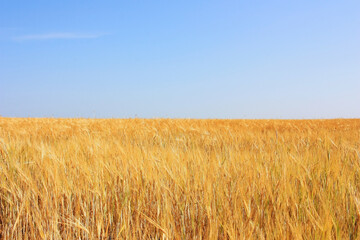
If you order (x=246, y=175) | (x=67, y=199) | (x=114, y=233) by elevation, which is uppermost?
(x=246, y=175)

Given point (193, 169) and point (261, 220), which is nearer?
point (261, 220)

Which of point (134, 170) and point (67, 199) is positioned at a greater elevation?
point (134, 170)

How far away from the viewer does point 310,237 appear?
100 centimetres

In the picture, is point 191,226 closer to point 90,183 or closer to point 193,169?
point 193,169

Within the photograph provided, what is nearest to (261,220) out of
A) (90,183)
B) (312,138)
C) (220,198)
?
(220,198)

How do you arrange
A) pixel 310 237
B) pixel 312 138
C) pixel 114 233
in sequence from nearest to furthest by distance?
pixel 310 237 → pixel 114 233 → pixel 312 138

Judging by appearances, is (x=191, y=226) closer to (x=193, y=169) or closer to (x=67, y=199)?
(x=193, y=169)

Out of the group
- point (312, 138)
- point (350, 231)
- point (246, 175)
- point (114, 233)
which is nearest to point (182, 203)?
point (114, 233)

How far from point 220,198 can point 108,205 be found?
0.55 m

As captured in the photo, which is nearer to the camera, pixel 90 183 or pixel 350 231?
pixel 350 231

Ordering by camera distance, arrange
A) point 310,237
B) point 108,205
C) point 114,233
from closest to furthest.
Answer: point 310,237
point 114,233
point 108,205

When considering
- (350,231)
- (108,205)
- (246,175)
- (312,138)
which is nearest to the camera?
(350,231)

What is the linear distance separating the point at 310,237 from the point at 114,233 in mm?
809

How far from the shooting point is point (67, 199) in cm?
145
